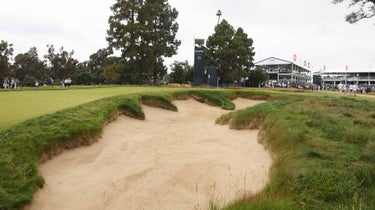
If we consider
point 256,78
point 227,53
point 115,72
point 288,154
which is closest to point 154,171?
point 288,154

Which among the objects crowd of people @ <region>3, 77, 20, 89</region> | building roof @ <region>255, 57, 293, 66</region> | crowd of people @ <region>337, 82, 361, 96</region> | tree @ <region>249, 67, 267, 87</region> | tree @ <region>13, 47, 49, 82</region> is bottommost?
crowd of people @ <region>337, 82, 361, 96</region>

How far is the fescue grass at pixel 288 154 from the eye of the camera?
14.2 ft

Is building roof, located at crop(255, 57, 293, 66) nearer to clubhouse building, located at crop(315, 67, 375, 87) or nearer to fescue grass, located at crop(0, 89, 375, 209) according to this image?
clubhouse building, located at crop(315, 67, 375, 87)

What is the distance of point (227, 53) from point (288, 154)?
42.1m

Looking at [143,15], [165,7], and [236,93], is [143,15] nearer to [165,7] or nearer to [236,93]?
[165,7]

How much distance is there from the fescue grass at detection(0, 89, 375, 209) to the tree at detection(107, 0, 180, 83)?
34.5m

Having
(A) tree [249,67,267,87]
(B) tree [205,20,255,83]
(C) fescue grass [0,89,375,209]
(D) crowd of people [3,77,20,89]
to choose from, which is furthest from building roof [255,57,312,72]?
(C) fescue grass [0,89,375,209]

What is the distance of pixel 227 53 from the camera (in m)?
47.5

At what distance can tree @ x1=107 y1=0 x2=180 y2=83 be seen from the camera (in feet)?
145

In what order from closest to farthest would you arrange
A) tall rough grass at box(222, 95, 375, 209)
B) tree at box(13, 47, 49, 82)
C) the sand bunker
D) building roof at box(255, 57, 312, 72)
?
tall rough grass at box(222, 95, 375, 209)
the sand bunker
tree at box(13, 47, 49, 82)
building roof at box(255, 57, 312, 72)

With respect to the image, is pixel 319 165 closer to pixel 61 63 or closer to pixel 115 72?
pixel 115 72

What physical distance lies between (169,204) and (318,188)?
2.42m

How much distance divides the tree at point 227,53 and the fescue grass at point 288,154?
3704 cm

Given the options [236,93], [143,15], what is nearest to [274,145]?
[236,93]
